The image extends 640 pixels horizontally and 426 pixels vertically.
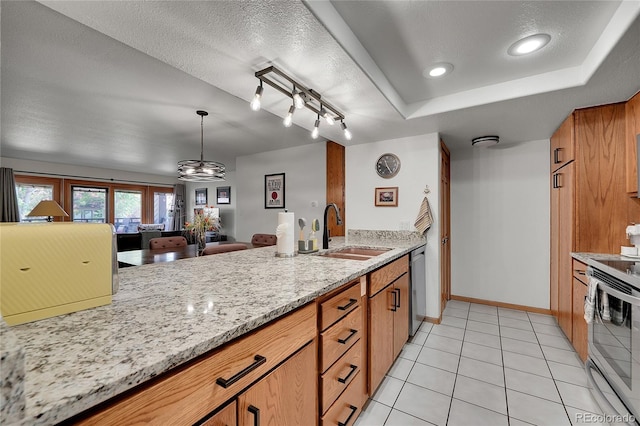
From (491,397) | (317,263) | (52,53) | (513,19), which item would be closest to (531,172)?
(513,19)

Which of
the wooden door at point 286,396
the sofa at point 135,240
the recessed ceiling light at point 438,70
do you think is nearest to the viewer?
the wooden door at point 286,396

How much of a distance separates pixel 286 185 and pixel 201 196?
419 centimetres

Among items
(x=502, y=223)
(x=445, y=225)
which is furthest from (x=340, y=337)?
(x=502, y=223)

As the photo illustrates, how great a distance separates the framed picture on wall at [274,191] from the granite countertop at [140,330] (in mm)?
3261

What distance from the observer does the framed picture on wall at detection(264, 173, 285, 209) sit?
4617mm

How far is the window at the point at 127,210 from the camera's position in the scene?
22.3 ft

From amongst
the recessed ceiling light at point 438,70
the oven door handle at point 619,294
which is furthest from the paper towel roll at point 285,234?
the oven door handle at point 619,294

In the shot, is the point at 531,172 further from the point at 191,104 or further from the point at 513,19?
the point at 191,104

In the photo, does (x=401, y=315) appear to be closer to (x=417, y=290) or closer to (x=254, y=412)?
(x=417, y=290)

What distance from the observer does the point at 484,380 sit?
1.90m

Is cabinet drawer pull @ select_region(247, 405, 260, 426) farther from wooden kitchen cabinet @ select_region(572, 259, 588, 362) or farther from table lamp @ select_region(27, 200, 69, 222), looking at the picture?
table lamp @ select_region(27, 200, 69, 222)

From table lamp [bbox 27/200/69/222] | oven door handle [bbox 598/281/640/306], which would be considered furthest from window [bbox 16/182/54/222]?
oven door handle [bbox 598/281/640/306]

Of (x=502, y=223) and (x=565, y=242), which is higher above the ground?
(x=502, y=223)

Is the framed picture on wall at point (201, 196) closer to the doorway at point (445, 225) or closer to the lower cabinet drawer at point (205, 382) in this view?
the doorway at point (445, 225)
